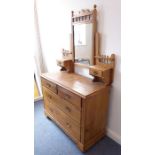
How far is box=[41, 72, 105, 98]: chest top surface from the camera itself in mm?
1558

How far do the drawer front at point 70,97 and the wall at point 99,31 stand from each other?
0.46m

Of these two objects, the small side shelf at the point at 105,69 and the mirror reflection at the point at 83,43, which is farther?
the mirror reflection at the point at 83,43

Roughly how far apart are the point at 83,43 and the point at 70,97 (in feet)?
2.49

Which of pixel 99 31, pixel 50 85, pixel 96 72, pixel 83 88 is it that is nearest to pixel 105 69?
pixel 96 72

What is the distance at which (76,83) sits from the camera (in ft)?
5.85

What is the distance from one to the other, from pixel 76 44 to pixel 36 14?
1407mm

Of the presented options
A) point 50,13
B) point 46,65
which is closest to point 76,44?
point 50,13

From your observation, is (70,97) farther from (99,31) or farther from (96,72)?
(99,31)

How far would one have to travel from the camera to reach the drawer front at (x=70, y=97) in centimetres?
156

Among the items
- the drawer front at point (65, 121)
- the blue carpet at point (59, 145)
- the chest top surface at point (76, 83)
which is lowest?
the blue carpet at point (59, 145)

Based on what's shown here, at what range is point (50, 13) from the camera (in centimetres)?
251

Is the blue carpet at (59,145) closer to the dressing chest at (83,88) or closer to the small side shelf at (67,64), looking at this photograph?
the dressing chest at (83,88)

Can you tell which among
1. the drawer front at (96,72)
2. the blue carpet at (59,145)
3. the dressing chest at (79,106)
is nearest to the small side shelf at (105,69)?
the drawer front at (96,72)
